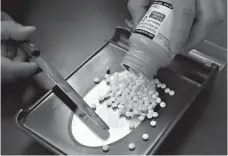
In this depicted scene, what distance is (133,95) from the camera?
0.56 metres

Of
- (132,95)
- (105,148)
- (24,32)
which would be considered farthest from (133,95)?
(24,32)

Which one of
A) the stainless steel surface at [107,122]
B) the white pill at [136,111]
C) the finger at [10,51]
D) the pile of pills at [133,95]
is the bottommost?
the stainless steel surface at [107,122]

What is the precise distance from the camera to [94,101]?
0.56 metres

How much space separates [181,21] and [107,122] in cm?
19

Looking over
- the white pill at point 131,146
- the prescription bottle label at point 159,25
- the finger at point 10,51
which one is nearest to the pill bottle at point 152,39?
the prescription bottle label at point 159,25

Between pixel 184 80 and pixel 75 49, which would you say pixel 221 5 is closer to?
pixel 184 80

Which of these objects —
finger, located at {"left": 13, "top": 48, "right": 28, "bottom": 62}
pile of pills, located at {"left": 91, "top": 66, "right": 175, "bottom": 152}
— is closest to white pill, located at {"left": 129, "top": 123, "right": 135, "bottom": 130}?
pile of pills, located at {"left": 91, "top": 66, "right": 175, "bottom": 152}

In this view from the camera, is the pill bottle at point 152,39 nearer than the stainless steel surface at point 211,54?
Yes

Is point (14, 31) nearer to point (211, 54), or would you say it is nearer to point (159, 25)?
point (159, 25)

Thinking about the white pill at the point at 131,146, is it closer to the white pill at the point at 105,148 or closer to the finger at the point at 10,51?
the white pill at the point at 105,148

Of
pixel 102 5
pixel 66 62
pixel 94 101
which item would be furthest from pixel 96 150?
pixel 102 5

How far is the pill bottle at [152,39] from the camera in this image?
1.52 ft

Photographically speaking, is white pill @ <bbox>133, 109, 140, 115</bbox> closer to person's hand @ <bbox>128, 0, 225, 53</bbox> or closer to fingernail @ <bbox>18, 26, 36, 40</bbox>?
person's hand @ <bbox>128, 0, 225, 53</bbox>

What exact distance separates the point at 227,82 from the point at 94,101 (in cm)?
24
